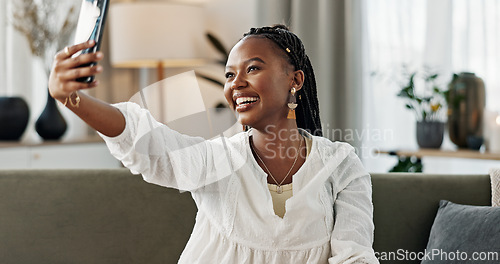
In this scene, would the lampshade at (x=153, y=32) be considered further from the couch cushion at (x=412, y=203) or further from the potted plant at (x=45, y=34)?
the couch cushion at (x=412, y=203)

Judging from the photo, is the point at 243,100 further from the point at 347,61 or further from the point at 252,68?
the point at 347,61

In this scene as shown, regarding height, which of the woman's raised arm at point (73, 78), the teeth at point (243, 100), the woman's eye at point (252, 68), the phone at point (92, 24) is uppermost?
the phone at point (92, 24)

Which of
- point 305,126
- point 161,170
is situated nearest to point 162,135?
point 161,170

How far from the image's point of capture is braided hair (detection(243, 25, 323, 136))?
1.37 metres

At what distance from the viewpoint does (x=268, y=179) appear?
1.38 m

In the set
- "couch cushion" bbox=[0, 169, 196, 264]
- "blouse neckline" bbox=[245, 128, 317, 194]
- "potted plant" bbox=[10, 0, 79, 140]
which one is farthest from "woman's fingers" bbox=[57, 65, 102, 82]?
"potted plant" bbox=[10, 0, 79, 140]

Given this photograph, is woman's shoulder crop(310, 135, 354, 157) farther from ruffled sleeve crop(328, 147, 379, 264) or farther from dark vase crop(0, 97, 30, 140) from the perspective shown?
dark vase crop(0, 97, 30, 140)

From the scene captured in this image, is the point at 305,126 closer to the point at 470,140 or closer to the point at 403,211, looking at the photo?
the point at 403,211

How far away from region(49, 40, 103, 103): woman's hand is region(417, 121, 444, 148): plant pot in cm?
200

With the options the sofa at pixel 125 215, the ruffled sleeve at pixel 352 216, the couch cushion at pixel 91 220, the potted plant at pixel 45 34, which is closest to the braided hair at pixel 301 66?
the ruffled sleeve at pixel 352 216

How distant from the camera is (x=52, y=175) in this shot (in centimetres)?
174

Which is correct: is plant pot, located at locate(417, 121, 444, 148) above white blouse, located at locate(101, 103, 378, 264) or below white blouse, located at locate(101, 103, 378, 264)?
below

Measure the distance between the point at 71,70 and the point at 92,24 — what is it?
3.3 inches

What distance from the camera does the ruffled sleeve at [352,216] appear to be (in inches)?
50.3
